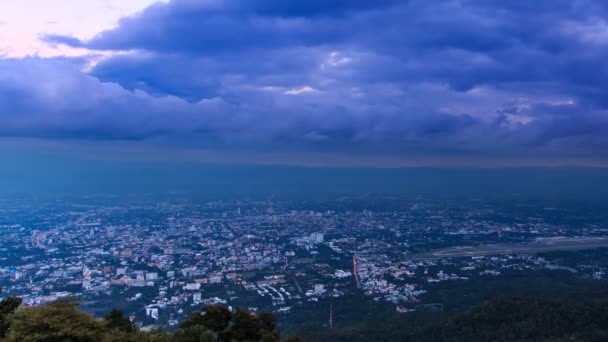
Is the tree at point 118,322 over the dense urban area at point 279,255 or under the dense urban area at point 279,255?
over

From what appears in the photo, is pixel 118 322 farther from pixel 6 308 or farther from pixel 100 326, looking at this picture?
pixel 6 308

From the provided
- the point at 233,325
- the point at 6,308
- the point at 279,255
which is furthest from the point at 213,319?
the point at 279,255

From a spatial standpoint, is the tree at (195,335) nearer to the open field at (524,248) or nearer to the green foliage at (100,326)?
the green foliage at (100,326)

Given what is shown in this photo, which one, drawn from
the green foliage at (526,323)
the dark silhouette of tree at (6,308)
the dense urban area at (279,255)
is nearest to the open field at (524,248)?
the dense urban area at (279,255)

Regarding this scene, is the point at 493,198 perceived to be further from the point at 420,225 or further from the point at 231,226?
the point at 231,226

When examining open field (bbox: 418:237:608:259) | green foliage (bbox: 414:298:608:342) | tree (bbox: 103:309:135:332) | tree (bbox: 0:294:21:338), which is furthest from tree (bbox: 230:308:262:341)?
open field (bbox: 418:237:608:259)

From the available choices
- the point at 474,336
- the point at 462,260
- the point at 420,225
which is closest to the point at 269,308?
the point at 474,336

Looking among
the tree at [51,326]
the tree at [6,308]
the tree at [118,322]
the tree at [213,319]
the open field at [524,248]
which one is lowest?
the open field at [524,248]

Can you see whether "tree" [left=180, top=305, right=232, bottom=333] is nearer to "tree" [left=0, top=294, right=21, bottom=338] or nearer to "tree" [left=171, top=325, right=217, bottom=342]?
"tree" [left=171, top=325, right=217, bottom=342]
